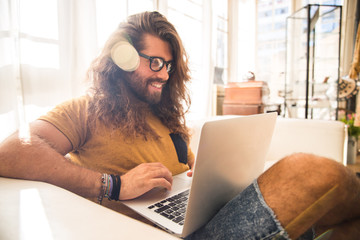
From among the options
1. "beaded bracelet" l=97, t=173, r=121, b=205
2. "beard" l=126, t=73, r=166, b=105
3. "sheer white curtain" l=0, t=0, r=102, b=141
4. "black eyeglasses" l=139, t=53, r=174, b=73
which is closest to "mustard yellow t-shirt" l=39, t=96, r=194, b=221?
"beaded bracelet" l=97, t=173, r=121, b=205

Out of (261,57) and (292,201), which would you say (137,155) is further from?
(261,57)

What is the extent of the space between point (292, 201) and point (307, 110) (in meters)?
2.62

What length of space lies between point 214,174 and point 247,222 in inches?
4.7

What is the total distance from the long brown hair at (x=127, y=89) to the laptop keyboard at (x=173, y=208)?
0.36 m

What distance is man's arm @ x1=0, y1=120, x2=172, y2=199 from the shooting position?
0.62 metres

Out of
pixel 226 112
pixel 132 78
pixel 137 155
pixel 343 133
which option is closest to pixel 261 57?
pixel 226 112

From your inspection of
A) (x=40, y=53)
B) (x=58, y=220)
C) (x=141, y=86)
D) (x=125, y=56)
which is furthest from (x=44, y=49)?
(x=58, y=220)

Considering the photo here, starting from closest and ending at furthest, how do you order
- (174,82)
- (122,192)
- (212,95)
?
(122,192) → (174,82) → (212,95)

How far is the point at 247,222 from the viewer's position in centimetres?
45

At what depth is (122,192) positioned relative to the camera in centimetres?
69

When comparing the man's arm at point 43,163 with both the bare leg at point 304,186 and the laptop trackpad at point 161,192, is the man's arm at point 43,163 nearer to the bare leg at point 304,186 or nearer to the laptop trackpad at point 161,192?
the laptop trackpad at point 161,192

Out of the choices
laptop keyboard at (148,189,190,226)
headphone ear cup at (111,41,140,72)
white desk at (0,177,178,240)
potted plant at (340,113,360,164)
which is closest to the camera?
white desk at (0,177,178,240)

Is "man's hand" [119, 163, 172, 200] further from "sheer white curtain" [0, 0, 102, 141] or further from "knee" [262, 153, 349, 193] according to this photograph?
"sheer white curtain" [0, 0, 102, 141]

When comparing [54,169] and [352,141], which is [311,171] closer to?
[54,169]
